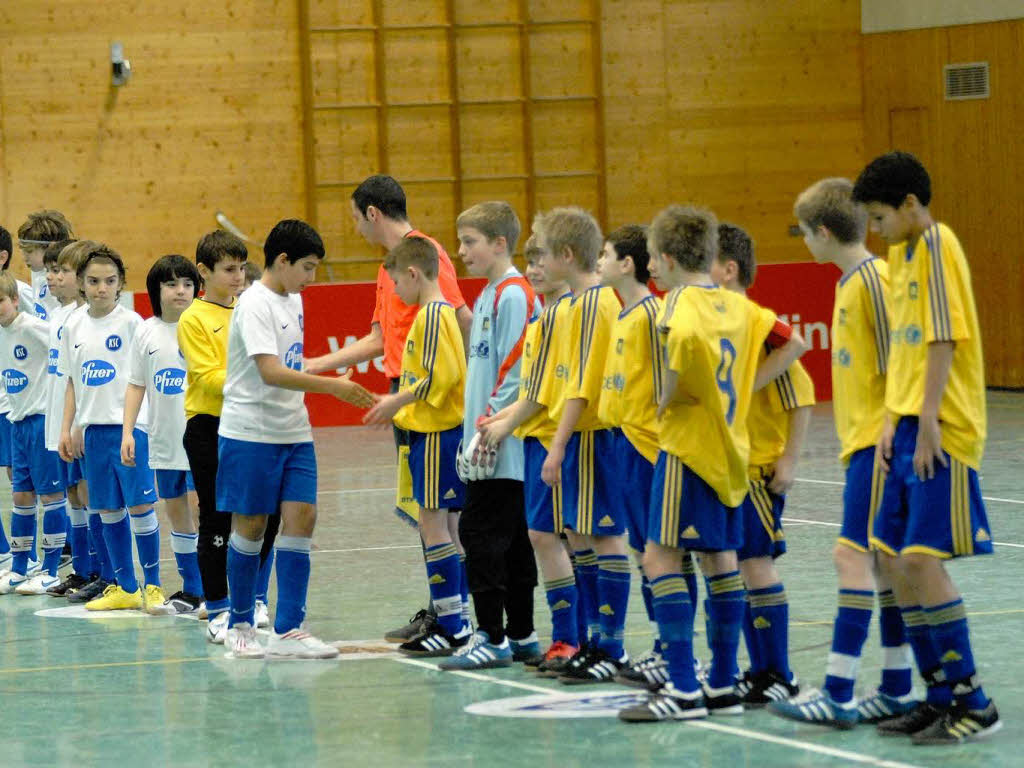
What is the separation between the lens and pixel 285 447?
707cm

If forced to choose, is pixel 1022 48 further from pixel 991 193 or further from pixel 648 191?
pixel 648 191

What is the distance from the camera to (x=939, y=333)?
5047 mm

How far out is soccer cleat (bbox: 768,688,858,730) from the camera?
544cm

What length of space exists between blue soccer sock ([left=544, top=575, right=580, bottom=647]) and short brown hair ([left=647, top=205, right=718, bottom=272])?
1.51 m

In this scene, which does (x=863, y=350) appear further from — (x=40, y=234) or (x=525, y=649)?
(x=40, y=234)

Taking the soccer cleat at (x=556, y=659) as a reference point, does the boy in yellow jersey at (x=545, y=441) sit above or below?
above

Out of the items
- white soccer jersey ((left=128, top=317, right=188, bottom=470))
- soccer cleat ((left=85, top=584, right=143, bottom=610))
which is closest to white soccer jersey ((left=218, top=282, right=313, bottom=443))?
white soccer jersey ((left=128, top=317, right=188, bottom=470))

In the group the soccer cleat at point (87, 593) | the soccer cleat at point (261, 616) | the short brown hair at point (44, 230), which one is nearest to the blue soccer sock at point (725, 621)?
the soccer cleat at point (261, 616)

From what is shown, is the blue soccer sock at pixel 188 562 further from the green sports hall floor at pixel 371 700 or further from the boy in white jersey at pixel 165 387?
the green sports hall floor at pixel 371 700

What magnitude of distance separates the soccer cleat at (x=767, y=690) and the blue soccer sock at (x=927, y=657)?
551 mm

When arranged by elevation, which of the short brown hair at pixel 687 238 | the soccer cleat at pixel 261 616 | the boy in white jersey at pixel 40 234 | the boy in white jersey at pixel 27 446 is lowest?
the soccer cleat at pixel 261 616

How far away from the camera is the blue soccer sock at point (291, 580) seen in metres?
7.04

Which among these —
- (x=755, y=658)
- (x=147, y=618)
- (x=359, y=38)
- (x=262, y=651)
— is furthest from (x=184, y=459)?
(x=359, y=38)

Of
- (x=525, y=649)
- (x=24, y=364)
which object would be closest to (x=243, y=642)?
(x=525, y=649)
